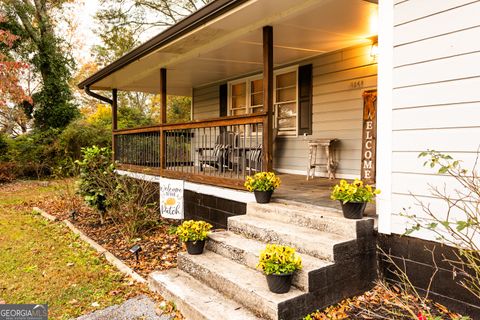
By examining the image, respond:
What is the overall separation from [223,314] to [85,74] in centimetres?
2343

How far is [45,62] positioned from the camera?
14711 mm

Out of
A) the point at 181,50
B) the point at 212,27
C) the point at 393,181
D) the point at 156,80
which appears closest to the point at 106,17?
the point at 156,80

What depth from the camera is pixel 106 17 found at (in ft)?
45.5

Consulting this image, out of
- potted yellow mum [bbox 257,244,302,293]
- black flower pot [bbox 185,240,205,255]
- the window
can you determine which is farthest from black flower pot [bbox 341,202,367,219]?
the window

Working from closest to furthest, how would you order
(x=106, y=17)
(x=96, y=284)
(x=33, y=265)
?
1. (x=96, y=284)
2. (x=33, y=265)
3. (x=106, y=17)

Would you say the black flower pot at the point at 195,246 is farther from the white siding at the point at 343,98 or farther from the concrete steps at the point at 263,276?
the white siding at the point at 343,98

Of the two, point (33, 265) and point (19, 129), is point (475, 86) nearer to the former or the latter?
point (33, 265)

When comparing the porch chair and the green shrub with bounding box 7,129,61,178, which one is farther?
the green shrub with bounding box 7,129,61,178

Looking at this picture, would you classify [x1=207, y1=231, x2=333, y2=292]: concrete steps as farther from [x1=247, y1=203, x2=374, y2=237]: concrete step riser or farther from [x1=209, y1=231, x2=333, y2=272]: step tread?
[x1=247, y1=203, x2=374, y2=237]: concrete step riser

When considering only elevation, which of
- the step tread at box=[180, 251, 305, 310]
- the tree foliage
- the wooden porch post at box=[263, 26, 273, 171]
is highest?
the tree foliage

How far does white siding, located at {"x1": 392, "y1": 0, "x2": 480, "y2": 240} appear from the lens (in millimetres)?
2568

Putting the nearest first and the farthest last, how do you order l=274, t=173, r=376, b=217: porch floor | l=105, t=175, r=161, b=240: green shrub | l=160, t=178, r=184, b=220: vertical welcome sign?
1. l=274, t=173, r=376, b=217: porch floor
2. l=160, t=178, r=184, b=220: vertical welcome sign
3. l=105, t=175, r=161, b=240: green shrub

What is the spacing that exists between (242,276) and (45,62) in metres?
15.3

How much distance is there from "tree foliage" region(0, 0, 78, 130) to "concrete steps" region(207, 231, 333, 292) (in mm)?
13583
